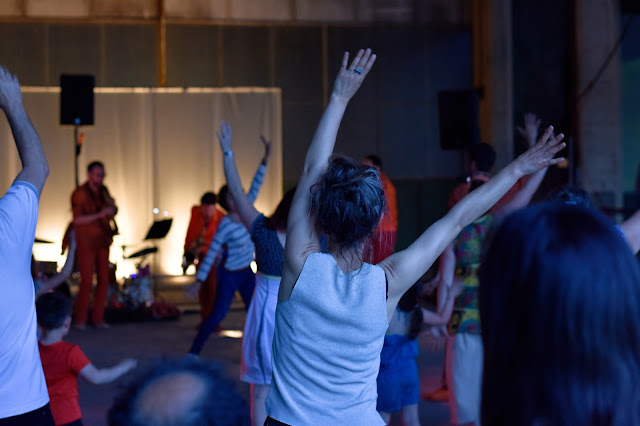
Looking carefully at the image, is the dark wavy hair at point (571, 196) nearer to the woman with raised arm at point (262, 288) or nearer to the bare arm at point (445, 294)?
the bare arm at point (445, 294)

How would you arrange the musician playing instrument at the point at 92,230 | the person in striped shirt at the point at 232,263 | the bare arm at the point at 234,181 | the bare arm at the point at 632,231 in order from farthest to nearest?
the musician playing instrument at the point at 92,230, the person in striped shirt at the point at 232,263, the bare arm at the point at 234,181, the bare arm at the point at 632,231

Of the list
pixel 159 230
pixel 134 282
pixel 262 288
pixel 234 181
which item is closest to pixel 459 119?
pixel 159 230

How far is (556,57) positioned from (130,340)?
289 inches

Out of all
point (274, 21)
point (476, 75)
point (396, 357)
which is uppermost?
point (274, 21)

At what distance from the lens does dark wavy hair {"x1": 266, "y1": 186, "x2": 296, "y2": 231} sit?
366 centimetres

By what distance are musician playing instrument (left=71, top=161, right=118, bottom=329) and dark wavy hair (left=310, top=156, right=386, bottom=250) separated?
6.62 meters

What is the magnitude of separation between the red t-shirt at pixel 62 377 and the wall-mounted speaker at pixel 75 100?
22.1 feet

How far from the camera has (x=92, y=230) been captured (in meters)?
8.39

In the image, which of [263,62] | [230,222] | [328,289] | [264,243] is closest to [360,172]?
[328,289]

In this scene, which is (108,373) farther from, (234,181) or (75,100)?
(75,100)

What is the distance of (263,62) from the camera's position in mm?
11797

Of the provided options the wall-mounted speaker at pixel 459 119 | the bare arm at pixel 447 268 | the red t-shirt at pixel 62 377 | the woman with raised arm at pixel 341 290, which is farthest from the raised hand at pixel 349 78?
the wall-mounted speaker at pixel 459 119

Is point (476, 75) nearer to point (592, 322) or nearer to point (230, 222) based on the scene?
point (230, 222)

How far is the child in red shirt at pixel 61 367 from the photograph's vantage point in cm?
303
